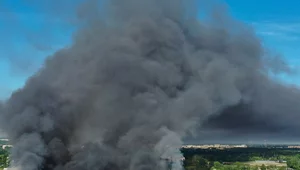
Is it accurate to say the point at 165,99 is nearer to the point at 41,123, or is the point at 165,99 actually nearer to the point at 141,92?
the point at 141,92

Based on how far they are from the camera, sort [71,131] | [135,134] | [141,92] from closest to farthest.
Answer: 1. [135,134]
2. [141,92]
3. [71,131]

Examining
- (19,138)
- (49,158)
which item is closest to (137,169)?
(49,158)

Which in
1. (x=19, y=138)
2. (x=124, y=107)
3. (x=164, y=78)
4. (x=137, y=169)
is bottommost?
(x=137, y=169)

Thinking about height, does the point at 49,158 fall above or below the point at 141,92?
below

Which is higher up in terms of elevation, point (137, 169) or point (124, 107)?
point (124, 107)

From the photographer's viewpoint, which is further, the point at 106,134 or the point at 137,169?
the point at 106,134

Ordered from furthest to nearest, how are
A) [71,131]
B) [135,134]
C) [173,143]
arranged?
[71,131]
[135,134]
[173,143]

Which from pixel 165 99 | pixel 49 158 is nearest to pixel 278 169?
pixel 165 99

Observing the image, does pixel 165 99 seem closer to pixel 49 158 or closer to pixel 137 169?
pixel 137 169

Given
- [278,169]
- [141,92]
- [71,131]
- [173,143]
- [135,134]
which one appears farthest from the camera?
[278,169]
